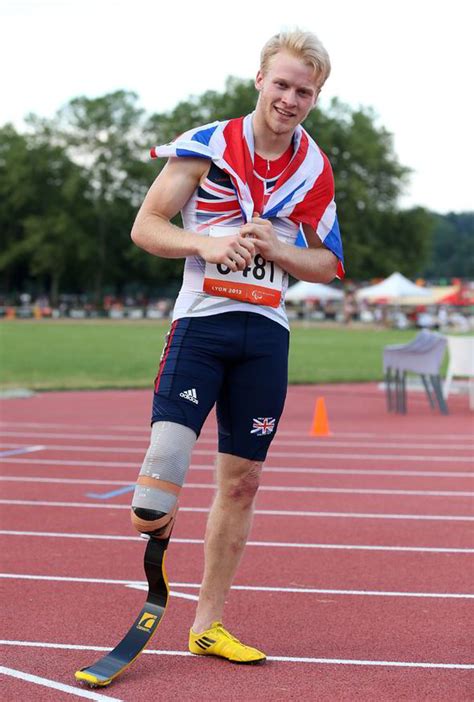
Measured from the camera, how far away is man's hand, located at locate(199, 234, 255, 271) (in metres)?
3.68

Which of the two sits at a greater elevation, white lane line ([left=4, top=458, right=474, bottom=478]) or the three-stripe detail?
the three-stripe detail

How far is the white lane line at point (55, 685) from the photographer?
3645mm

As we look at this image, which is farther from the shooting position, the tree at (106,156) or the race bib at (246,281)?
the tree at (106,156)

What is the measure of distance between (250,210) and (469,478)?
5.70 metres

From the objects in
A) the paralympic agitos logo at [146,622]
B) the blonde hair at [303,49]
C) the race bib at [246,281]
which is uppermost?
the blonde hair at [303,49]

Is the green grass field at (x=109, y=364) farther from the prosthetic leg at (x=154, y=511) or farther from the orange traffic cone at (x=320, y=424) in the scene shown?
the prosthetic leg at (x=154, y=511)

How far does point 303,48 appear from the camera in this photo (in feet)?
12.5

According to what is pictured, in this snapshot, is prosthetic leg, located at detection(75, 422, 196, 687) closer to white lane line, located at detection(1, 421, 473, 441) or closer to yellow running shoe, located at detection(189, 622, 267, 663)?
yellow running shoe, located at detection(189, 622, 267, 663)

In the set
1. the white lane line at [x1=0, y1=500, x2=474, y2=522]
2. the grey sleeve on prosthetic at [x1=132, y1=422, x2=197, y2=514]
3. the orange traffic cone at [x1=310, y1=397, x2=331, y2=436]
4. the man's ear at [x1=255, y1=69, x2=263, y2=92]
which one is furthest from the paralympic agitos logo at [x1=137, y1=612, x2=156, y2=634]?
the orange traffic cone at [x1=310, y1=397, x2=331, y2=436]

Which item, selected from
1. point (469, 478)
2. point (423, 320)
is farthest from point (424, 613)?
point (423, 320)

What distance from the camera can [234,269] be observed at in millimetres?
3705

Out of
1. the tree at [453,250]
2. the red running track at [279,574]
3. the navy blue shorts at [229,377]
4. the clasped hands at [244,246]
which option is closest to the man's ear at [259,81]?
the clasped hands at [244,246]

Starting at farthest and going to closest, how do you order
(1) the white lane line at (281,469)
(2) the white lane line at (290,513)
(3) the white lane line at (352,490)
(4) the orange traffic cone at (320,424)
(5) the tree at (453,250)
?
(5) the tree at (453,250) → (4) the orange traffic cone at (320,424) → (1) the white lane line at (281,469) → (3) the white lane line at (352,490) → (2) the white lane line at (290,513)

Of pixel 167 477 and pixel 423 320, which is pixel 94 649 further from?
pixel 423 320
